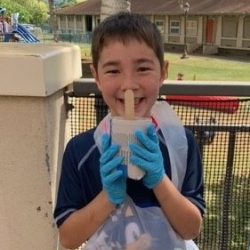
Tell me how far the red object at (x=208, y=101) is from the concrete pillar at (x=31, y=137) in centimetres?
48

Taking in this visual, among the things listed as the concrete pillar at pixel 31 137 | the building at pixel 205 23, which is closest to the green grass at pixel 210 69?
the building at pixel 205 23

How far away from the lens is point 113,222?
1482mm

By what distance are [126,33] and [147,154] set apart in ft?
1.30

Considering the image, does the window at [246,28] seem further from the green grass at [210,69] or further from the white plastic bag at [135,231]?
the white plastic bag at [135,231]

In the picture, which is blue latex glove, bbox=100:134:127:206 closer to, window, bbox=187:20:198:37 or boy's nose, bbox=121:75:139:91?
boy's nose, bbox=121:75:139:91

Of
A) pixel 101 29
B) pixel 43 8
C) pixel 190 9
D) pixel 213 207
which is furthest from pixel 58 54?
pixel 43 8

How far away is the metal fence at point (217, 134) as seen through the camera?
2.10 meters

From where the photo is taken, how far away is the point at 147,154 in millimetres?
1271

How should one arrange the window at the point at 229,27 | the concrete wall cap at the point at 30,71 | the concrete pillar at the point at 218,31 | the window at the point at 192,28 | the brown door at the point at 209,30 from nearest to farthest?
the concrete wall cap at the point at 30,71, the window at the point at 229,27, the concrete pillar at the point at 218,31, the brown door at the point at 209,30, the window at the point at 192,28

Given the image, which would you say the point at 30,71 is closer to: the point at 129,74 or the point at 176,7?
the point at 129,74

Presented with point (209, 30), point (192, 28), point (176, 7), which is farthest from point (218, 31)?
point (176, 7)

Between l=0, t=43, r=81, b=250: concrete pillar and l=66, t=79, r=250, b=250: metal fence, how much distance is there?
13 cm

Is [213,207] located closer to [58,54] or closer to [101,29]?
[58,54]

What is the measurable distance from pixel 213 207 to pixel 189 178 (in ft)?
3.00
